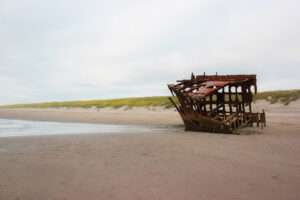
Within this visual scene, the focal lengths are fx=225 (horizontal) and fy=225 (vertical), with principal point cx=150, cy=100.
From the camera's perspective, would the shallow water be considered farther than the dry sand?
Yes

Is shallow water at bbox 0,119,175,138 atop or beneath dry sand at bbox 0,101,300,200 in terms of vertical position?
atop

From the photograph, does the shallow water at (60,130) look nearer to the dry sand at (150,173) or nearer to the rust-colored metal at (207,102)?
the rust-colored metal at (207,102)

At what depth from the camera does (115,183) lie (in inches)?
170

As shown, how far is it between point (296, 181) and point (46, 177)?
16.3ft

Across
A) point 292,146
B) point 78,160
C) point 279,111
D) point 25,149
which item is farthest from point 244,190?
point 279,111

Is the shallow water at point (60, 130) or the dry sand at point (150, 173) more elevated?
the shallow water at point (60, 130)

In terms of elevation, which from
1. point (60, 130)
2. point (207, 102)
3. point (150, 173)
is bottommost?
point (150, 173)

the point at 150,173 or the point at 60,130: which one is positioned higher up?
the point at 60,130

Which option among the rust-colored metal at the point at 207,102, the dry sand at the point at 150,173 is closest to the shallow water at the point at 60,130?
the rust-colored metal at the point at 207,102

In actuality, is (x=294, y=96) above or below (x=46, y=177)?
above

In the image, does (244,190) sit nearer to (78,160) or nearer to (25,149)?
(78,160)

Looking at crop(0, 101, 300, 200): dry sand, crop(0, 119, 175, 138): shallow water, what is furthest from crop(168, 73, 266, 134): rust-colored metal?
crop(0, 101, 300, 200): dry sand

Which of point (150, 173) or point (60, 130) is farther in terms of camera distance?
point (60, 130)

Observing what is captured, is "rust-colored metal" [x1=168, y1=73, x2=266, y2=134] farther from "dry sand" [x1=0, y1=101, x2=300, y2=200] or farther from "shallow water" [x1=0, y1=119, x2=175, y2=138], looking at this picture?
"dry sand" [x1=0, y1=101, x2=300, y2=200]
